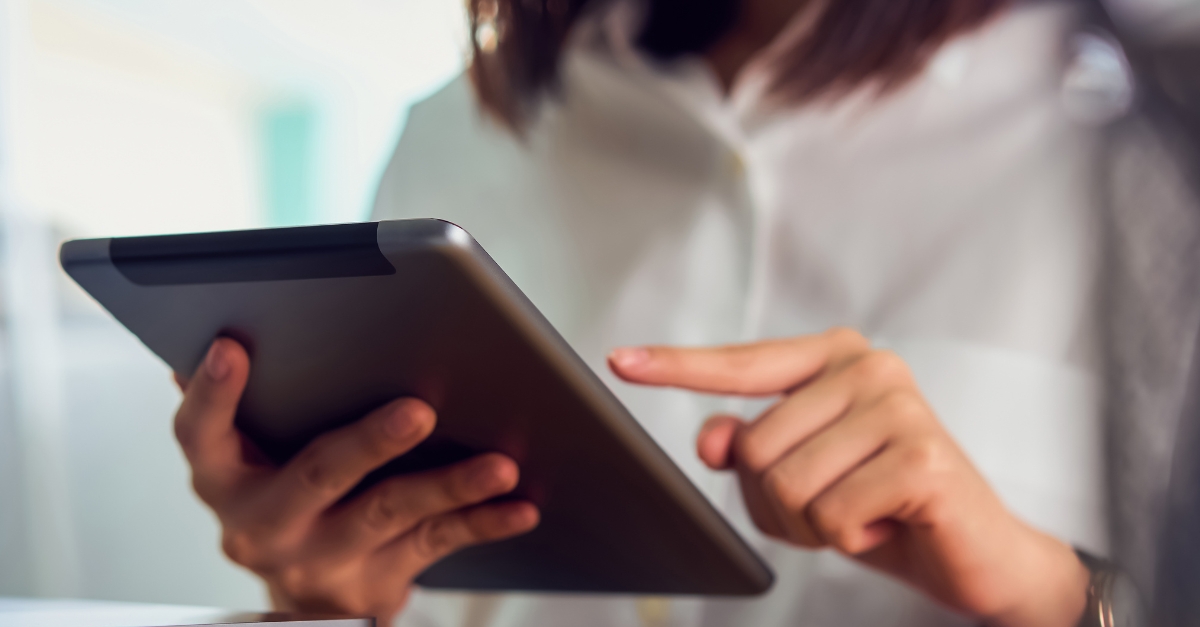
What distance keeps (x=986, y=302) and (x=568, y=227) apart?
422 mm

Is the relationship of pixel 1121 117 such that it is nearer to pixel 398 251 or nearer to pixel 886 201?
pixel 886 201

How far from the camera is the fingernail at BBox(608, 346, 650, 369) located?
0.38 metres

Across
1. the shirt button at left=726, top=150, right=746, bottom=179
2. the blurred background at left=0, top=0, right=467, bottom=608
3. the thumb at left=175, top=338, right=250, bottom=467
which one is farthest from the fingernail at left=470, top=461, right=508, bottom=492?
the blurred background at left=0, top=0, right=467, bottom=608

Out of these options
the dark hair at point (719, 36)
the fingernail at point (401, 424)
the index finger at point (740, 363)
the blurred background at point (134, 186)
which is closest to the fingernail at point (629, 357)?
the index finger at point (740, 363)

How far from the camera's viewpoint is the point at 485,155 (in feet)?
2.83

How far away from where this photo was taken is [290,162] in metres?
1.10

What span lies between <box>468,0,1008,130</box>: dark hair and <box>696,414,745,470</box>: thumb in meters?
0.43

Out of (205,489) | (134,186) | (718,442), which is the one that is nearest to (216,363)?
(205,489)

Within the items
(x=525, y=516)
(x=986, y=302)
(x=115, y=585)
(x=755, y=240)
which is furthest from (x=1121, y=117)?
(x=115, y=585)

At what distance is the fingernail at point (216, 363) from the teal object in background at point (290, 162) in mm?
771

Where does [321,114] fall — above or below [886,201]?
above

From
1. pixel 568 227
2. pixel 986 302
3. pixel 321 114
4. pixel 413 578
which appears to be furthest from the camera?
pixel 321 114

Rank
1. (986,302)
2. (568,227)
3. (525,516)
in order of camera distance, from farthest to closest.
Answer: (568,227) < (986,302) < (525,516)

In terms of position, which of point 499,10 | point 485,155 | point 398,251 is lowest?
point 398,251
